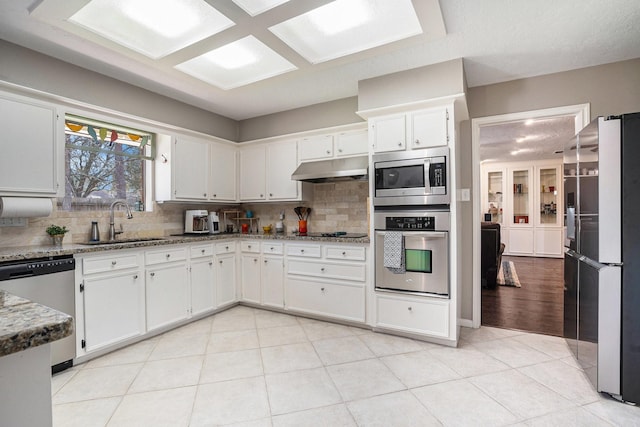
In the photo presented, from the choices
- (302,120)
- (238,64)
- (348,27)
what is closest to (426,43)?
(348,27)

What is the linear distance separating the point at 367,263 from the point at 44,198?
286 cm

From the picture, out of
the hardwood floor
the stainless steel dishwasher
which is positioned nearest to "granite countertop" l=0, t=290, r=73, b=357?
the stainless steel dishwasher

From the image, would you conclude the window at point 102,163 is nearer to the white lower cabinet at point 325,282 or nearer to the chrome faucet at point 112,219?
the chrome faucet at point 112,219

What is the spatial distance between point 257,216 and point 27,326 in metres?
4.06

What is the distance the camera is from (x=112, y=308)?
109 inches

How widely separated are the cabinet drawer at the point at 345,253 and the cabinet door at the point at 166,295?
1.53 meters

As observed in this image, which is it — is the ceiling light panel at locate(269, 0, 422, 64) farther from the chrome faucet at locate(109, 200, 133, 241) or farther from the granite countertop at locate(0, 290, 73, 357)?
the chrome faucet at locate(109, 200, 133, 241)

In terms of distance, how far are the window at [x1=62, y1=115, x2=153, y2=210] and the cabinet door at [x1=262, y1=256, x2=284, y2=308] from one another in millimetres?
1606

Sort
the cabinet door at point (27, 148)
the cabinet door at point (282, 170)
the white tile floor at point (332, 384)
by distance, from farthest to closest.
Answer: the cabinet door at point (282, 170)
the cabinet door at point (27, 148)
the white tile floor at point (332, 384)

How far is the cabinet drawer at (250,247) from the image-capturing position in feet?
13.0

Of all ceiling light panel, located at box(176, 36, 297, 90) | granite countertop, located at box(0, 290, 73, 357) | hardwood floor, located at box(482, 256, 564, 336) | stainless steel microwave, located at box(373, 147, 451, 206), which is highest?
ceiling light panel, located at box(176, 36, 297, 90)

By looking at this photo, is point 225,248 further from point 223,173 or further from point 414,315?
point 414,315

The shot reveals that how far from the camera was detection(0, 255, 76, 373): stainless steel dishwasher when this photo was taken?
2.18m

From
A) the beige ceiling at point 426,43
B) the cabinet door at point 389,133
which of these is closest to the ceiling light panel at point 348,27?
the beige ceiling at point 426,43
